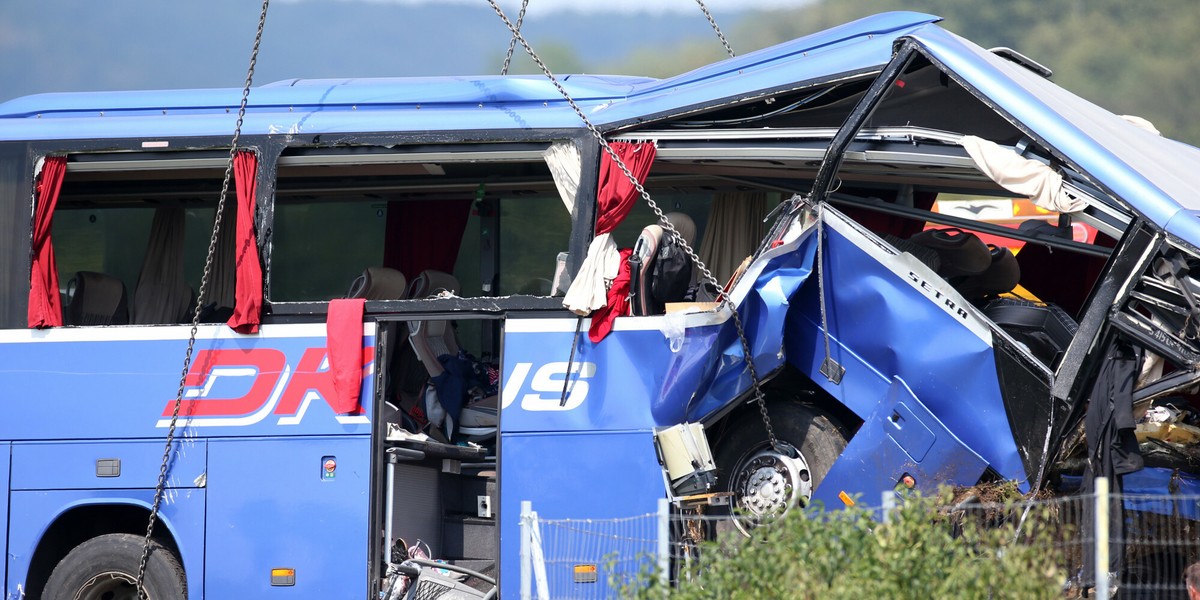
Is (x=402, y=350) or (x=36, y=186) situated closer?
(x=36, y=186)

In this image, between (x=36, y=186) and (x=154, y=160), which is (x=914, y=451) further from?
(x=36, y=186)

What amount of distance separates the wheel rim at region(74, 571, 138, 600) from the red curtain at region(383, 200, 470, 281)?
3050 mm

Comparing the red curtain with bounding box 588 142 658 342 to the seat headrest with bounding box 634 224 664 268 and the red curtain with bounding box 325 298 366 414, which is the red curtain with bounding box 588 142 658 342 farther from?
the red curtain with bounding box 325 298 366 414

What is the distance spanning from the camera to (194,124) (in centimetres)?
809

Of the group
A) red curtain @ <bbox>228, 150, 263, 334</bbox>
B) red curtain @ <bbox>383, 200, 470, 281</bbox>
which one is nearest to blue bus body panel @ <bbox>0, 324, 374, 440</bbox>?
red curtain @ <bbox>228, 150, 263, 334</bbox>

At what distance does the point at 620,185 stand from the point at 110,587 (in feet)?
13.4

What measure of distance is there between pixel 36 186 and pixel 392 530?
3.15m

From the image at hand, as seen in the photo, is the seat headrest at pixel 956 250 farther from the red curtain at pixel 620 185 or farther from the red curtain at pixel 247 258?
the red curtain at pixel 247 258

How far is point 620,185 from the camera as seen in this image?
7652 mm

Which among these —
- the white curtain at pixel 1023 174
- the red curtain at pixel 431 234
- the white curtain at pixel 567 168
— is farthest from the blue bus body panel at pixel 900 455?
the red curtain at pixel 431 234

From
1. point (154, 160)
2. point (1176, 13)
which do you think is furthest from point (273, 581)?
point (1176, 13)

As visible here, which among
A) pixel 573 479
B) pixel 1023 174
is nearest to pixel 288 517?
pixel 573 479

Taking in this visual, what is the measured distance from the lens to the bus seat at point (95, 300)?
923cm

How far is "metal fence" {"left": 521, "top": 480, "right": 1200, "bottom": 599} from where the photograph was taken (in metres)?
6.22
